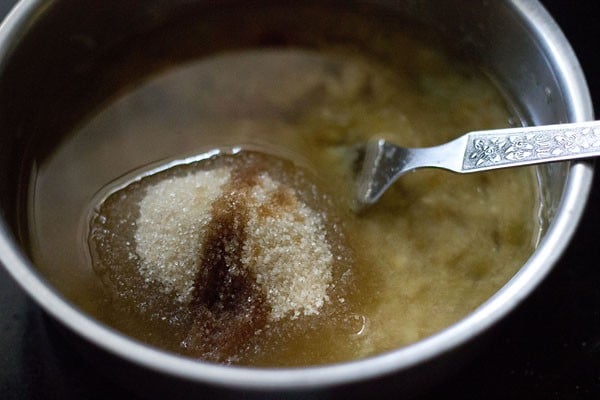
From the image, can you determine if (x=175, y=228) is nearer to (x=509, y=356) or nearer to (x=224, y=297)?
(x=224, y=297)

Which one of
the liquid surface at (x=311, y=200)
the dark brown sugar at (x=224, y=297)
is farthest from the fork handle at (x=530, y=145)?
the dark brown sugar at (x=224, y=297)

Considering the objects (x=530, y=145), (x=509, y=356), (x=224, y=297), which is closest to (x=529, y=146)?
(x=530, y=145)

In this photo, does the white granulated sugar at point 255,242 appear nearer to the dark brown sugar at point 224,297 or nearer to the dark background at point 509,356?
the dark brown sugar at point 224,297

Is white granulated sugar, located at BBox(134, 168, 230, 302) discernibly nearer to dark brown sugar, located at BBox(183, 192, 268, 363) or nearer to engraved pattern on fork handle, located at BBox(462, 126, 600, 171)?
dark brown sugar, located at BBox(183, 192, 268, 363)

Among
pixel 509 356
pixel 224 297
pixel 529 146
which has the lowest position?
pixel 509 356

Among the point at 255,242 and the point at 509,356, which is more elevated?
the point at 255,242

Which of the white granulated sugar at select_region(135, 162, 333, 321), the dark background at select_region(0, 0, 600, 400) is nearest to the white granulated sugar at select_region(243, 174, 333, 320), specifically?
the white granulated sugar at select_region(135, 162, 333, 321)
